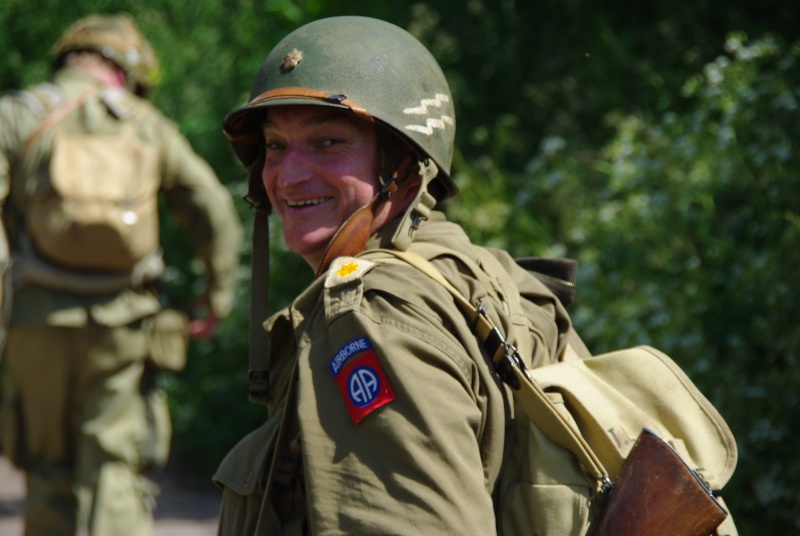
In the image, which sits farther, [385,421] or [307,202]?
[307,202]

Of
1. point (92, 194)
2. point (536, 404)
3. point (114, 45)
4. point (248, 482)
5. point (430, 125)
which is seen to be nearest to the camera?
point (536, 404)

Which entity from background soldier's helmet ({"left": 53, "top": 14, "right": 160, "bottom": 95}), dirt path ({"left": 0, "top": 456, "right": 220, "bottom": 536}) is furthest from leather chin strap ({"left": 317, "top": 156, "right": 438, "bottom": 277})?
dirt path ({"left": 0, "top": 456, "right": 220, "bottom": 536})

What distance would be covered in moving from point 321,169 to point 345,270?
34cm

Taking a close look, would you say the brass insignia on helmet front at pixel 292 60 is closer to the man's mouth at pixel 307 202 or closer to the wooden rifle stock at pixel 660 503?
the man's mouth at pixel 307 202

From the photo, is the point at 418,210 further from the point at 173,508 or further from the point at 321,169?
the point at 173,508

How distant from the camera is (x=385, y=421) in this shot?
7.13 feet

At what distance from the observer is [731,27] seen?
6707mm

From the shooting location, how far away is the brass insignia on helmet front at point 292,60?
8.78 feet

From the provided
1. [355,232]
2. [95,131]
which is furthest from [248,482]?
[95,131]

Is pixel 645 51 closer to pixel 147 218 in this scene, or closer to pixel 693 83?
pixel 693 83

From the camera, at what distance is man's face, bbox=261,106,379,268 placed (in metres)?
2.64

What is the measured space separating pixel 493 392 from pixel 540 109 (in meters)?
5.66

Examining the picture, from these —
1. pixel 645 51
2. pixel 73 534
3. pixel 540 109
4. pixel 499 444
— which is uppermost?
pixel 499 444

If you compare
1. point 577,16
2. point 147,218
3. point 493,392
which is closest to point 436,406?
point 493,392
